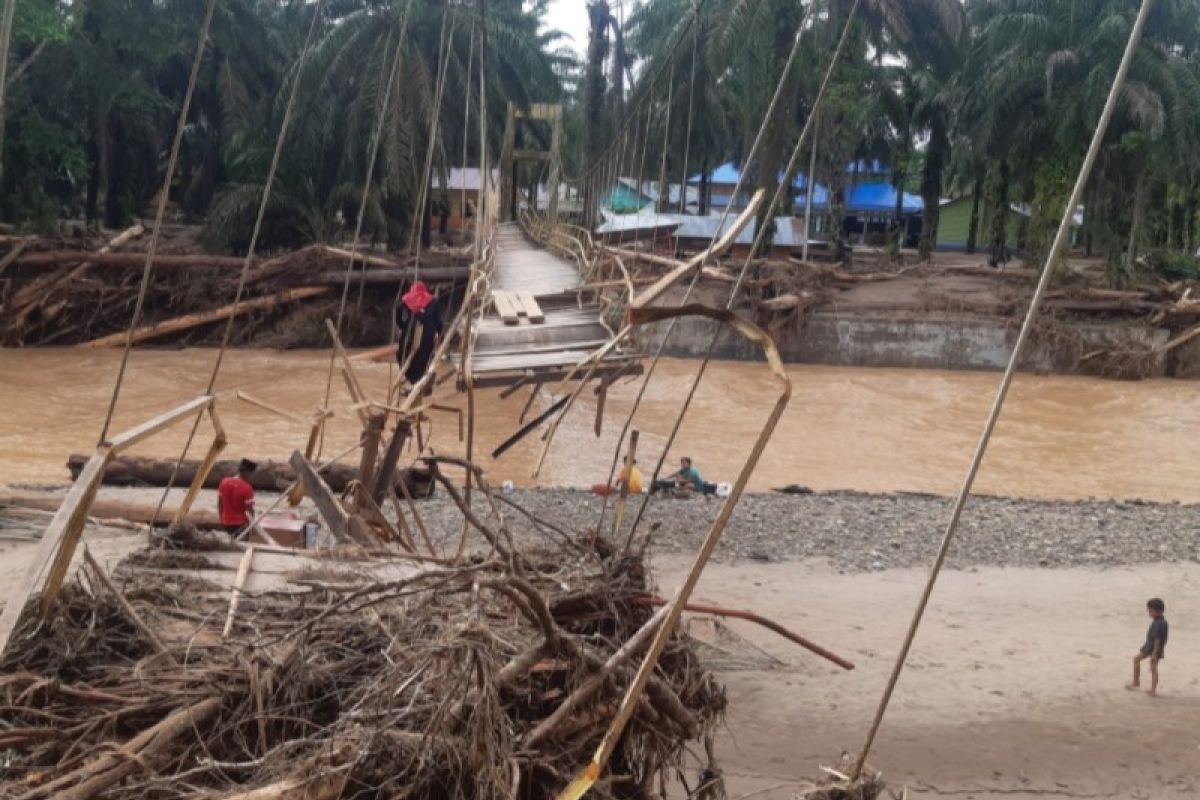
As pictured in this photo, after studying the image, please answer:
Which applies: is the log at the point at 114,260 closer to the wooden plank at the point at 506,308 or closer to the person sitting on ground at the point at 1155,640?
the wooden plank at the point at 506,308

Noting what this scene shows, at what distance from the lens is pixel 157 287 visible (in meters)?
21.9

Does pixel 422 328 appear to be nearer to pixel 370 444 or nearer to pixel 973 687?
pixel 370 444

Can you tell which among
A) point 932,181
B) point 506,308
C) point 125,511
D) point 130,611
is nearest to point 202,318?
point 506,308

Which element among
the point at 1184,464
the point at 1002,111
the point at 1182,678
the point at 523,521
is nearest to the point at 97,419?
the point at 523,521

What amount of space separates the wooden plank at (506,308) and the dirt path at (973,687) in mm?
2210

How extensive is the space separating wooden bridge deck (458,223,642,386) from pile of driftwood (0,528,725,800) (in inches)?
143

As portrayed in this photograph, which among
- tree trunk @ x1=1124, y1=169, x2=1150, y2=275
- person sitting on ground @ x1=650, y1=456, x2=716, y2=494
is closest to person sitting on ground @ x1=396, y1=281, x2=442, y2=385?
person sitting on ground @ x1=650, y1=456, x2=716, y2=494

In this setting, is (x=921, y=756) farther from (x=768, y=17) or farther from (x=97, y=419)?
(x=768, y=17)

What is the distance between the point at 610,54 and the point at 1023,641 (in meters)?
26.8

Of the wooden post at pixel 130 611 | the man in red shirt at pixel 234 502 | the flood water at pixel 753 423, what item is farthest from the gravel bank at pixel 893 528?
→ the wooden post at pixel 130 611

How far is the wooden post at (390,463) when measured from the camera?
17.0 ft

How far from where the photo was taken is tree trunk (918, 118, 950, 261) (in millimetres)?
31391

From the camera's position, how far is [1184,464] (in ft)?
50.6

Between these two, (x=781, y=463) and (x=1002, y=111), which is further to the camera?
(x=1002, y=111)
